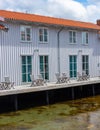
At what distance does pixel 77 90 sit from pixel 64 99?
3089 mm

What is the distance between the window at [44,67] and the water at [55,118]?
14.2 ft

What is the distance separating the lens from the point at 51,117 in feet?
62.0

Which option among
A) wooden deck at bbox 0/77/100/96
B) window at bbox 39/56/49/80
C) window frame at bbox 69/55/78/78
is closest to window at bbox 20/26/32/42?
window at bbox 39/56/49/80

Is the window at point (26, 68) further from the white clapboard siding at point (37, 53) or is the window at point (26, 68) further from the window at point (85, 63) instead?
the window at point (85, 63)

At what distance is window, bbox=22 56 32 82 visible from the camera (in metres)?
→ 25.2

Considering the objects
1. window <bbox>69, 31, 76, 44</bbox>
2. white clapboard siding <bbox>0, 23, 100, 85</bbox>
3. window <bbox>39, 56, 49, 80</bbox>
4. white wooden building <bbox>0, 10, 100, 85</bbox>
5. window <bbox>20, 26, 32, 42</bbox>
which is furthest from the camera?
window <bbox>69, 31, 76, 44</bbox>

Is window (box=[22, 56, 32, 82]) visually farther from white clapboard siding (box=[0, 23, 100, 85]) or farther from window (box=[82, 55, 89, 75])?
window (box=[82, 55, 89, 75])

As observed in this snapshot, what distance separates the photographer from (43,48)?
27.4 metres

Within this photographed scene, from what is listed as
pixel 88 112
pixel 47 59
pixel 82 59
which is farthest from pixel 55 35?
pixel 88 112

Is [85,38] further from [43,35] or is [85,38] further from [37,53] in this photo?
[37,53]

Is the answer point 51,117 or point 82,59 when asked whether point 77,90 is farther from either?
point 51,117

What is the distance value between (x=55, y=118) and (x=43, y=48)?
9.66 meters

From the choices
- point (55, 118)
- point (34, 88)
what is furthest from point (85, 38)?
point (55, 118)

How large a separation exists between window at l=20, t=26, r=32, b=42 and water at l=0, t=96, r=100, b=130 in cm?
546
